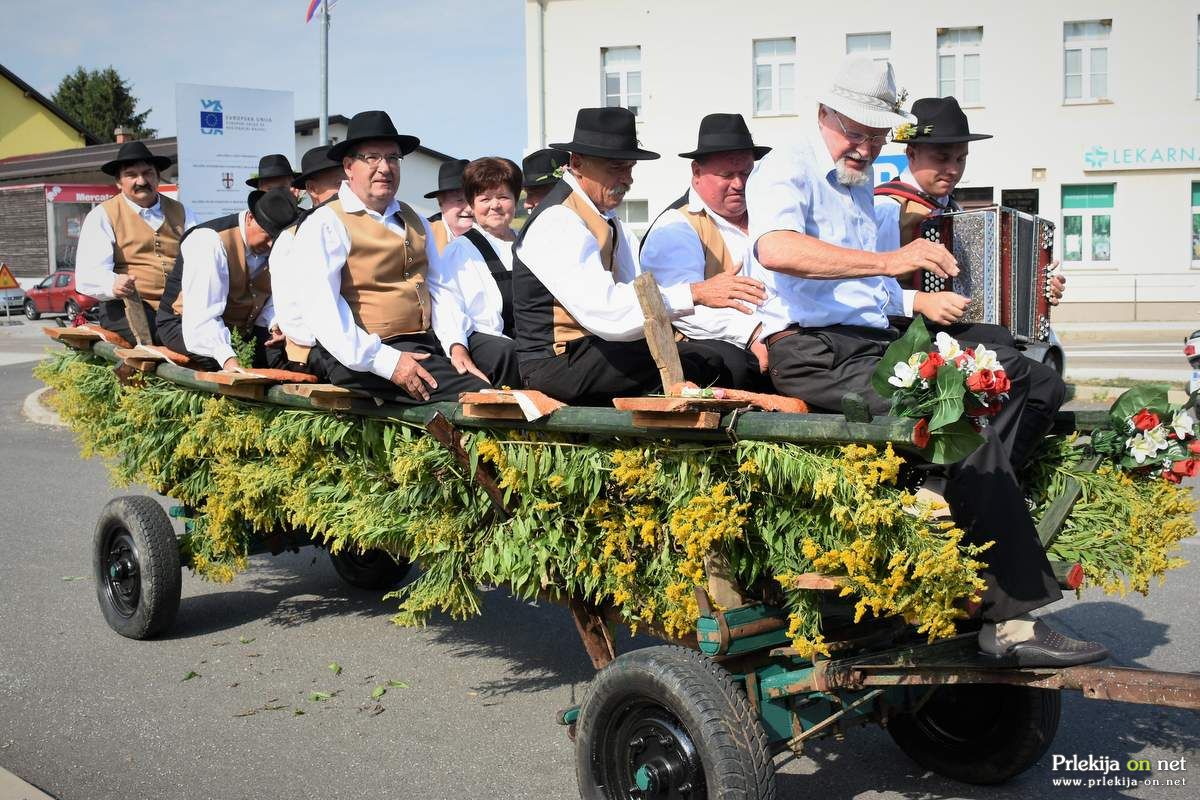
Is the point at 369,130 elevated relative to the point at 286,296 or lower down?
elevated

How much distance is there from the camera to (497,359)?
216 inches

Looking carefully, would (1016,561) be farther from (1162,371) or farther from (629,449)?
(1162,371)

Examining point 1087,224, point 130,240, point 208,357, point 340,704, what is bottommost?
point 340,704

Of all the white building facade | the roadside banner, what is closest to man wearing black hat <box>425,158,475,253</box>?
the roadside banner

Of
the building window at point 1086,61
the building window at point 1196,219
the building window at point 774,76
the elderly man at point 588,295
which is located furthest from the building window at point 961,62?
the elderly man at point 588,295

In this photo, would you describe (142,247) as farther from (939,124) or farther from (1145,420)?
(1145,420)

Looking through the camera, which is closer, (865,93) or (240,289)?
(865,93)

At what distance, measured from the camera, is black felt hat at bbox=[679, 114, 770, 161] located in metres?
5.29

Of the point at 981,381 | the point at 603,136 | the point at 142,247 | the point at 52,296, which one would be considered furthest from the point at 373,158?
the point at 52,296

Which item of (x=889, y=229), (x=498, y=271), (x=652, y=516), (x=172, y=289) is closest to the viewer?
(x=652, y=516)

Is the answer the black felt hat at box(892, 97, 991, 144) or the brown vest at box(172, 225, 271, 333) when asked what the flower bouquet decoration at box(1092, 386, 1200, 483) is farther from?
the brown vest at box(172, 225, 271, 333)

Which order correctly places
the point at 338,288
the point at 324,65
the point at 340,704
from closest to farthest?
1. the point at 340,704
2. the point at 338,288
3. the point at 324,65

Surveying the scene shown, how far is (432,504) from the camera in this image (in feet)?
14.0

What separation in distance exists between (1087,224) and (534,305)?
985 inches
